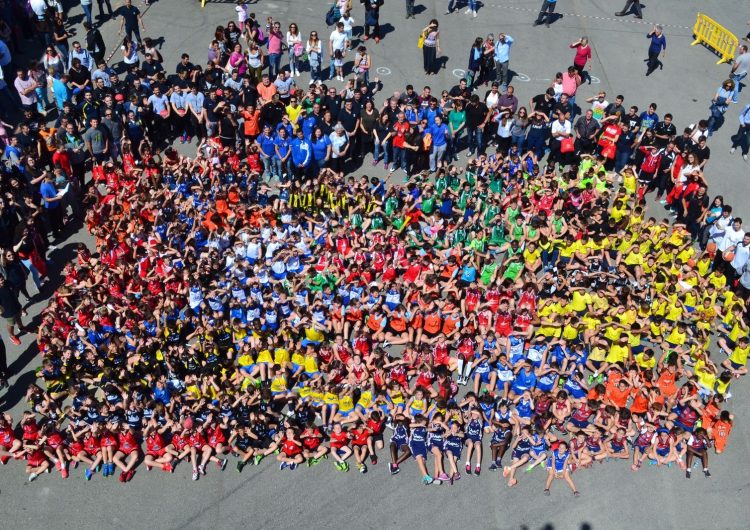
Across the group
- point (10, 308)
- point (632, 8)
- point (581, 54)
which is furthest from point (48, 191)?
point (632, 8)

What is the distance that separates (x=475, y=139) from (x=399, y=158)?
2.41 m

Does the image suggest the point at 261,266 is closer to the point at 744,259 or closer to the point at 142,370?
the point at 142,370

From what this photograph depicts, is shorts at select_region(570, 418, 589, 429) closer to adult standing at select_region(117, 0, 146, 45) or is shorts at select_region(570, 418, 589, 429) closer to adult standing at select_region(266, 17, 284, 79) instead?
adult standing at select_region(266, 17, 284, 79)

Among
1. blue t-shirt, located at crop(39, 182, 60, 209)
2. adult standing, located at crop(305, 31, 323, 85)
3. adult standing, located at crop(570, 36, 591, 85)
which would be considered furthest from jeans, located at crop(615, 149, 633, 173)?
blue t-shirt, located at crop(39, 182, 60, 209)

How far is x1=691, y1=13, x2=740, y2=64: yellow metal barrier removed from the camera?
2631 centimetres

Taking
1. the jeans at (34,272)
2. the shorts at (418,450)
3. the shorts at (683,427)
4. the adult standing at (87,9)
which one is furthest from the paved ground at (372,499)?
the adult standing at (87,9)

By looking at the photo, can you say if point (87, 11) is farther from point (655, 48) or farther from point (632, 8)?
point (632, 8)

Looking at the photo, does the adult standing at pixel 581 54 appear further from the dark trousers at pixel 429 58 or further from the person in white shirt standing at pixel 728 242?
the person in white shirt standing at pixel 728 242

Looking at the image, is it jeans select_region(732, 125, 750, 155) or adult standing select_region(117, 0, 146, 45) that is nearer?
jeans select_region(732, 125, 750, 155)

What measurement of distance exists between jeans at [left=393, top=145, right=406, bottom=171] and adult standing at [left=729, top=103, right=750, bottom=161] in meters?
9.69

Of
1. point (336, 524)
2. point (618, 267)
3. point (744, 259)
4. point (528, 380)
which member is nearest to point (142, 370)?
point (336, 524)

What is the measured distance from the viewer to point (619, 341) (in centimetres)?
1589

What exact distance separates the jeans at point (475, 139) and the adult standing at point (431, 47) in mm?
4130

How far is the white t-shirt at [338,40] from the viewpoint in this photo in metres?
23.8
